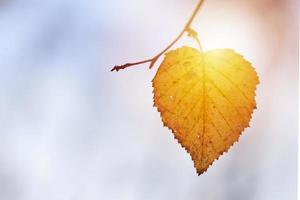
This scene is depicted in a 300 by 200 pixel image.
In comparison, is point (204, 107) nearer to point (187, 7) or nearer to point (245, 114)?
point (245, 114)

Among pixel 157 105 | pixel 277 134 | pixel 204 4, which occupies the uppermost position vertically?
pixel 204 4

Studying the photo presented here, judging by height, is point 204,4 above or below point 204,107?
above

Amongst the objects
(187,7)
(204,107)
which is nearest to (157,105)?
(204,107)
